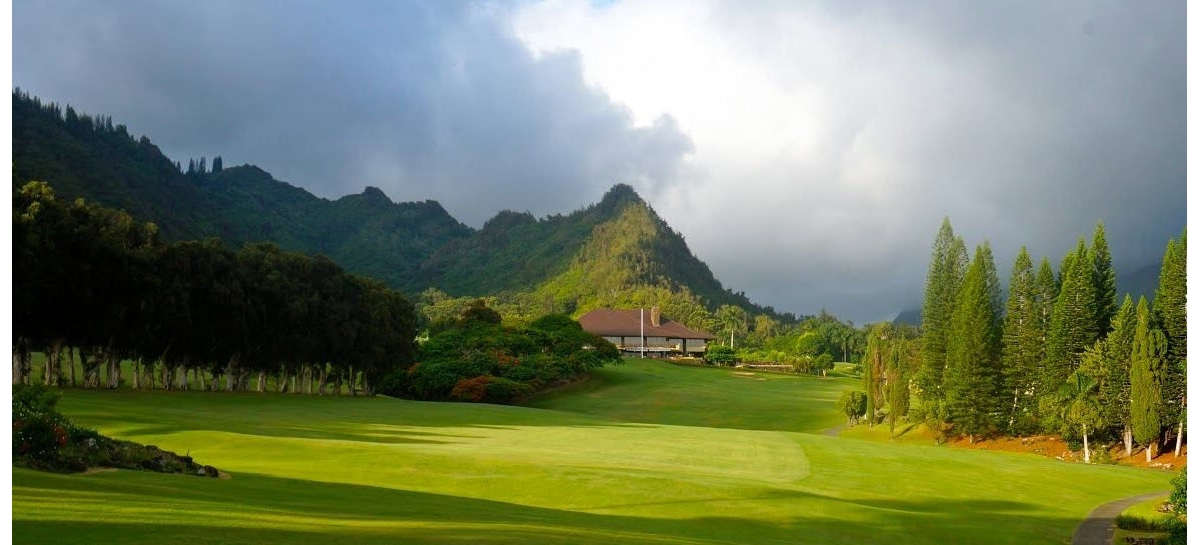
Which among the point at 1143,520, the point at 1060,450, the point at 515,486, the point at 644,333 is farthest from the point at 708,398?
the point at 515,486

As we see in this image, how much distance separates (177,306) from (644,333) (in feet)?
324

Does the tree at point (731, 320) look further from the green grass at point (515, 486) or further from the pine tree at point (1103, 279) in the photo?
the green grass at point (515, 486)

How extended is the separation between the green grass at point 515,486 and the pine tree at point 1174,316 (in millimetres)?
14060

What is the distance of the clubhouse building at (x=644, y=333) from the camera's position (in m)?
146

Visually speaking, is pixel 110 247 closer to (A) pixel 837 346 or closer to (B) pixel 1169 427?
(B) pixel 1169 427

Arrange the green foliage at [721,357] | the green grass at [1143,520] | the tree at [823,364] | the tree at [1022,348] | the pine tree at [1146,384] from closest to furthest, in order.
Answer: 1. the green grass at [1143,520]
2. the pine tree at [1146,384]
3. the tree at [1022,348]
4. the tree at [823,364]
5. the green foliage at [721,357]

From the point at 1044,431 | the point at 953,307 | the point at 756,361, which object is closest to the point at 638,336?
the point at 756,361

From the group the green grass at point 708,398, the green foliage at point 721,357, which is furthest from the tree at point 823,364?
the green foliage at point 721,357

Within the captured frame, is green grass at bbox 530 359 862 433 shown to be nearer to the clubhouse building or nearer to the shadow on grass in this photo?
the clubhouse building

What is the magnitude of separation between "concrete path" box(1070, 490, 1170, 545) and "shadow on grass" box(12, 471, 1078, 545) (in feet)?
3.74

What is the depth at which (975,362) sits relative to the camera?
213ft

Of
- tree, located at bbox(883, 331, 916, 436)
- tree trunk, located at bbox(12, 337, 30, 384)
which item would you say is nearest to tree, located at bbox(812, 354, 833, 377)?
tree, located at bbox(883, 331, 916, 436)

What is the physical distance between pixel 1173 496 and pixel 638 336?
123 metres

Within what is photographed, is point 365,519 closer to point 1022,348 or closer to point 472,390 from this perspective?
point 1022,348
